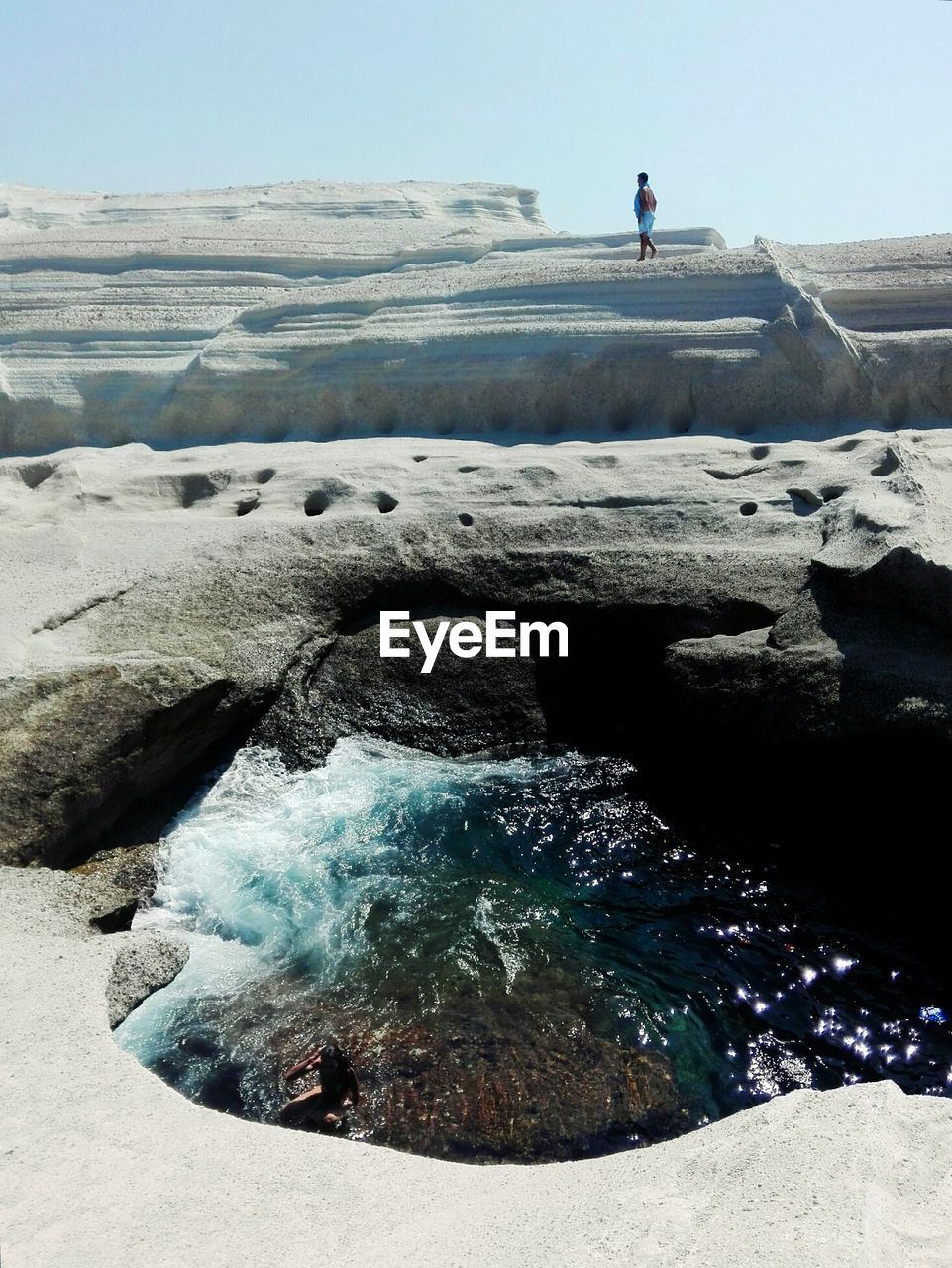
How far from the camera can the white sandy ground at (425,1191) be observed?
12.7 ft

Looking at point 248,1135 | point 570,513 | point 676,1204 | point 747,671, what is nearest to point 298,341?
point 570,513

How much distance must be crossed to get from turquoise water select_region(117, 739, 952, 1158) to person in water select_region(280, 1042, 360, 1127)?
0.35ft

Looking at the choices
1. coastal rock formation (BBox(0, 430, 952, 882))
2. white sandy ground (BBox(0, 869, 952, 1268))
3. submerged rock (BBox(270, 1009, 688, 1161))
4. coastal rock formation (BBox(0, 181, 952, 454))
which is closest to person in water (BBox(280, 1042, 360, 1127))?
submerged rock (BBox(270, 1009, 688, 1161))

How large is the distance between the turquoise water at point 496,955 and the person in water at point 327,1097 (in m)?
0.11

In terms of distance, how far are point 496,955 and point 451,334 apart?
6.84 metres

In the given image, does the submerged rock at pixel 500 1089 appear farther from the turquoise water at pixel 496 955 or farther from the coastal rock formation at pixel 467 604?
the coastal rock formation at pixel 467 604

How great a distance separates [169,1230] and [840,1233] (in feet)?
7.26

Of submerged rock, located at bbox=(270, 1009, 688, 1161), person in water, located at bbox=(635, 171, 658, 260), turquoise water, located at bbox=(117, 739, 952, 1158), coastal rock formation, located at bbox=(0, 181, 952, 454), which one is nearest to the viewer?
submerged rock, located at bbox=(270, 1009, 688, 1161)

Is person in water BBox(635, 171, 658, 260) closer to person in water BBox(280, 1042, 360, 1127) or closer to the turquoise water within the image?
the turquoise water

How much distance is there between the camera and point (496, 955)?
268 inches

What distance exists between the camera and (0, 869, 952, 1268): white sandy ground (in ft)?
12.7

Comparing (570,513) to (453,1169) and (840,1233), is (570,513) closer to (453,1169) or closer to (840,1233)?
(453,1169)

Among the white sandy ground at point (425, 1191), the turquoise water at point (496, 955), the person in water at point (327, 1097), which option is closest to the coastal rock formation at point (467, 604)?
the turquoise water at point (496, 955)

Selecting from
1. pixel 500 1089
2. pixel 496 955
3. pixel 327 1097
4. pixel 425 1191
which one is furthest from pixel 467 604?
pixel 425 1191
